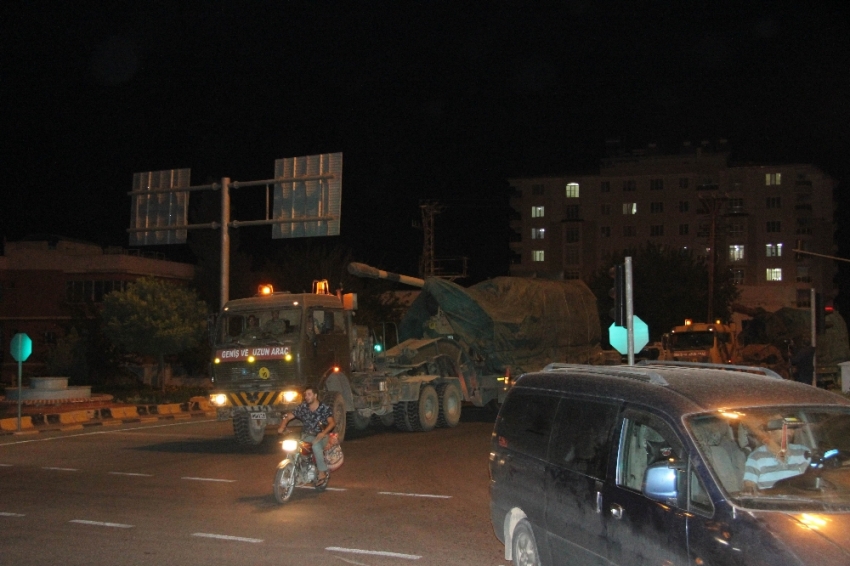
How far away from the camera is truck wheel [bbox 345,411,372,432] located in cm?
2089

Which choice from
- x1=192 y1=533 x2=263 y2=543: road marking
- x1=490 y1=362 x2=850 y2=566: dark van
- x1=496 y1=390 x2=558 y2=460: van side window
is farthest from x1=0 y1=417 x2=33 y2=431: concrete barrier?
x1=490 y1=362 x2=850 y2=566: dark van

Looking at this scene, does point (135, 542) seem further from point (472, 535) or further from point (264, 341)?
point (264, 341)

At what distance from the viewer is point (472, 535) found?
9.22 metres

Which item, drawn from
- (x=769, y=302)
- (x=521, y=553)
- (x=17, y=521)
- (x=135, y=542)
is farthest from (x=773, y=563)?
(x=769, y=302)

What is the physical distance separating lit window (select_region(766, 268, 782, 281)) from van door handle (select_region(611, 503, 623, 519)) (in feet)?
302

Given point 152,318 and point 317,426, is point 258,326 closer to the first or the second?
point 317,426

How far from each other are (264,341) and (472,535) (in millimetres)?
9176

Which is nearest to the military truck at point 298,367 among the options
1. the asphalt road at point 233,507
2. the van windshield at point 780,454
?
the asphalt road at point 233,507

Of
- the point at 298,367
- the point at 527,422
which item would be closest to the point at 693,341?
the point at 298,367

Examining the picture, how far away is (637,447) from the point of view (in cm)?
566

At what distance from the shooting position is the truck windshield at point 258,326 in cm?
1755

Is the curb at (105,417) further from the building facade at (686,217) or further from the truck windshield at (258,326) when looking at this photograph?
the building facade at (686,217)

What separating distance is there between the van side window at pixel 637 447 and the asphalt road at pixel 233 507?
292cm

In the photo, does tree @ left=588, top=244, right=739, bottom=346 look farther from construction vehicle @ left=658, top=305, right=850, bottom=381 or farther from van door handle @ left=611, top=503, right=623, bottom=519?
van door handle @ left=611, top=503, right=623, bottom=519
